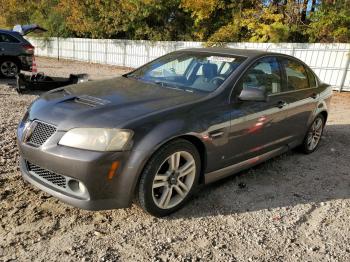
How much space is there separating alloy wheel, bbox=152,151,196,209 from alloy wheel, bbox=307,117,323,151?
286cm

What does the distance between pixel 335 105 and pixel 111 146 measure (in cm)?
1025

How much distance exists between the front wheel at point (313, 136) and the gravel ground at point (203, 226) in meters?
1.07

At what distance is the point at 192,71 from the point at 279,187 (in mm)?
1760

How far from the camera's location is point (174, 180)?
3.58 m

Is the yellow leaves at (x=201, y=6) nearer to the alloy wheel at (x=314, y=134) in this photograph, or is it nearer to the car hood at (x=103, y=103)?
the alloy wheel at (x=314, y=134)

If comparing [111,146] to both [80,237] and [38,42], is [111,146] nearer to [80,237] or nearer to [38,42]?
[80,237]

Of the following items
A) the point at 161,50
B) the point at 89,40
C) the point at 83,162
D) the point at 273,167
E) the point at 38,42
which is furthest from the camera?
the point at 38,42

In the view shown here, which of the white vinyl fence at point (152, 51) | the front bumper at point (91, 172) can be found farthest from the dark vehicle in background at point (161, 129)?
the white vinyl fence at point (152, 51)

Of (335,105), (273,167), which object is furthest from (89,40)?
(273,167)

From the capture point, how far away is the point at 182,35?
22234mm

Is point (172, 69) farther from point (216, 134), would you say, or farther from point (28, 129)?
point (28, 129)

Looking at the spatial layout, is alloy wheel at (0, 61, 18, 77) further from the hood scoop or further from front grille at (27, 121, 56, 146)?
front grille at (27, 121, 56, 146)

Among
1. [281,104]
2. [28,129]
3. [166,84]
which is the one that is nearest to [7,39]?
[166,84]

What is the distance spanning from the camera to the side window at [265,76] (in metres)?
4.26
